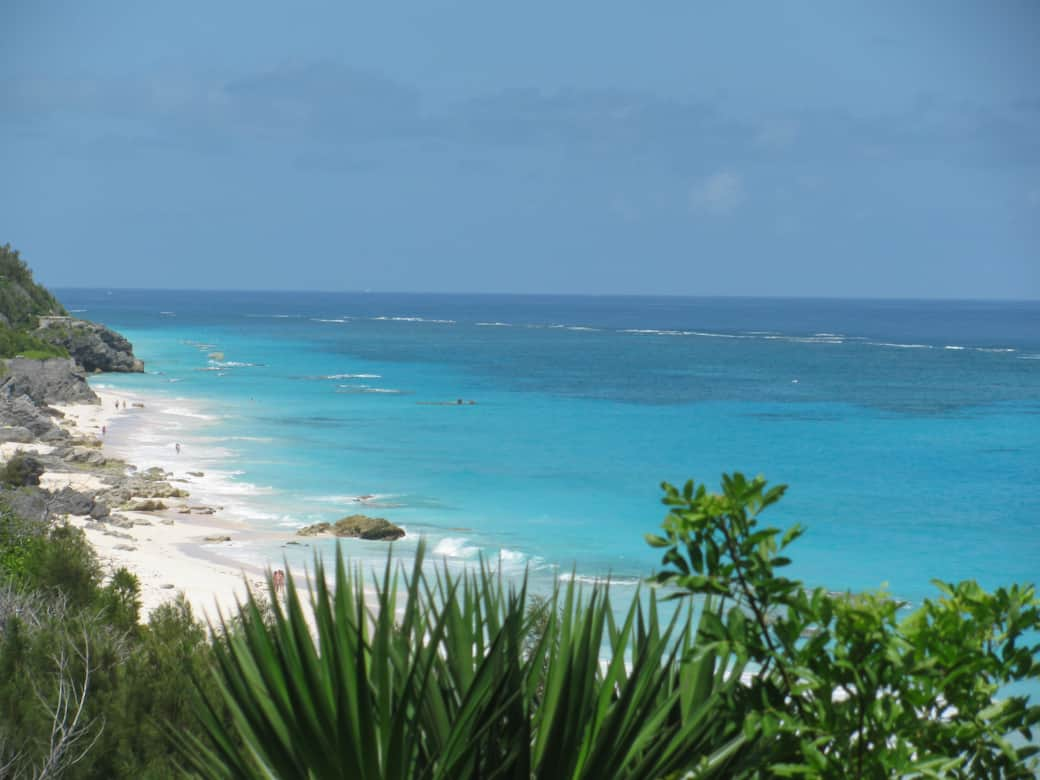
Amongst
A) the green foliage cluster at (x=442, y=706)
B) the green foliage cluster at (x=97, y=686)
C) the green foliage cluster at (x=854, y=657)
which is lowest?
the green foliage cluster at (x=97, y=686)

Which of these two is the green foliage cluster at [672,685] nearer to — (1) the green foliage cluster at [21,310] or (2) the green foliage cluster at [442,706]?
(2) the green foliage cluster at [442,706]

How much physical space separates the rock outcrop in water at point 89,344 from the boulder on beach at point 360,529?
147 ft

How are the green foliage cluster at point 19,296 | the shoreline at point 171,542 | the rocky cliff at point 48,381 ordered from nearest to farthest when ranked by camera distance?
1. the shoreline at point 171,542
2. the rocky cliff at point 48,381
3. the green foliage cluster at point 19,296

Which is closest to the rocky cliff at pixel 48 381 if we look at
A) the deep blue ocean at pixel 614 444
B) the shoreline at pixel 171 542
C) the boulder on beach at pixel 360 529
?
the deep blue ocean at pixel 614 444

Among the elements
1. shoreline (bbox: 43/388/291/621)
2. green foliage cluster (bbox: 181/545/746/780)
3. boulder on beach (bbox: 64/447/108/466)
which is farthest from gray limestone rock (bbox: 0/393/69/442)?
green foliage cluster (bbox: 181/545/746/780)

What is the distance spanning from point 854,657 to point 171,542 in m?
26.6

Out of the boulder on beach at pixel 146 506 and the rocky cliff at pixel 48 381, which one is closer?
the boulder on beach at pixel 146 506

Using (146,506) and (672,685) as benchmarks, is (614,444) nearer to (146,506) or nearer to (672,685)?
(146,506)

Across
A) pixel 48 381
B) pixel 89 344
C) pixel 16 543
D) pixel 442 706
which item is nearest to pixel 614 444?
pixel 48 381

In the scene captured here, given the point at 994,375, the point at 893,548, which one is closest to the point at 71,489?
the point at 893,548

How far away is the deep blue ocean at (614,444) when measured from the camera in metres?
33.5

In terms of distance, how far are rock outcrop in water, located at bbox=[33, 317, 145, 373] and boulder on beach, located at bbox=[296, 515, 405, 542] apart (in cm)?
4475

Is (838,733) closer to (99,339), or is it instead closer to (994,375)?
(99,339)

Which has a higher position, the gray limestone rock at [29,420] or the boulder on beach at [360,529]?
the gray limestone rock at [29,420]
